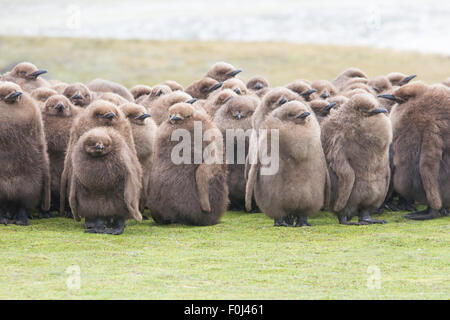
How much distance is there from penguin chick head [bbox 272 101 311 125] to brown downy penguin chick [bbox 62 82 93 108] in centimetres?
322

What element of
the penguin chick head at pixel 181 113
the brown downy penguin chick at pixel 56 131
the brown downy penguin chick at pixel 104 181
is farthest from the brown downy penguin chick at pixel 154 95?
the brown downy penguin chick at pixel 104 181

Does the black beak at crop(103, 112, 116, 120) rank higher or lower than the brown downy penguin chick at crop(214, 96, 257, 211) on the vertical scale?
higher

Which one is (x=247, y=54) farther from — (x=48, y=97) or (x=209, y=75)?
(x=48, y=97)

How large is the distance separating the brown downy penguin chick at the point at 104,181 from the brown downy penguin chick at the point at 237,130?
76.0 inches

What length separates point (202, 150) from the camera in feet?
30.3

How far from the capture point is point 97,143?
8367 millimetres

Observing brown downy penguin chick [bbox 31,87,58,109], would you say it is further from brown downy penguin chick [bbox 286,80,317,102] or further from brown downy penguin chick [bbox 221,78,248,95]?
brown downy penguin chick [bbox 286,80,317,102]

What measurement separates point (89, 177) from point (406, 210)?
4479mm

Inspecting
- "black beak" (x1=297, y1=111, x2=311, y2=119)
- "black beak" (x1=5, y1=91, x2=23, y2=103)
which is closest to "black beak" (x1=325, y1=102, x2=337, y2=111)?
"black beak" (x1=297, y1=111, x2=311, y2=119)

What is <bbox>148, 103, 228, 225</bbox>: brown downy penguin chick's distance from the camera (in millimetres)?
9164

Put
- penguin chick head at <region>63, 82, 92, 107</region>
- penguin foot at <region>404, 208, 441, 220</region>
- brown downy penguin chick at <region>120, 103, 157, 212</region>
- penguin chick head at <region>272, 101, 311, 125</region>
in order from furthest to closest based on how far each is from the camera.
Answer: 1. penguin chick head at <region>63, 82, 92, 107</region>
2. brown downy penguin chick at <region>120, 103, 157, 212</region>
3. penguin foot at <region>404, 208, 441, 220</region>
4. penguin chick head at <region>272, 101, 311, 125</region>

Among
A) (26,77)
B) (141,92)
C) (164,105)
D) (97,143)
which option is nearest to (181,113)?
(97,143)

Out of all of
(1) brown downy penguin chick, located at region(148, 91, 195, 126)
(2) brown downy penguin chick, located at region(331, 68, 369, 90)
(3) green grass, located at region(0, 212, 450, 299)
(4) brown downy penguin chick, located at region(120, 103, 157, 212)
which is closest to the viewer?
(3) green grass, located at region(0, 212, 450, 299)

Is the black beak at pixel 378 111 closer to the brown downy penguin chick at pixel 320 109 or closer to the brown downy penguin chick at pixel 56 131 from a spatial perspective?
the brown downy penguin chick at pixel 320 109
